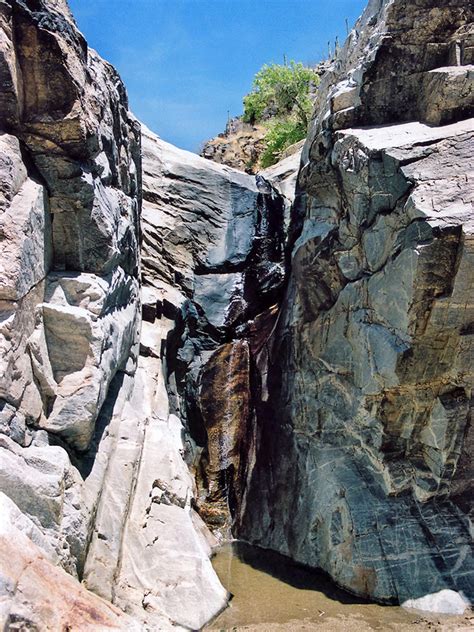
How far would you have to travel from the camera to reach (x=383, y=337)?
11.2 m

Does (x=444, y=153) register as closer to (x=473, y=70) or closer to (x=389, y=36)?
(x=473, y=70)

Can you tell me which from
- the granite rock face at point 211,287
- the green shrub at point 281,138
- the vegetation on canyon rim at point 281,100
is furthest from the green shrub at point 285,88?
the granite rock face at point 211,287

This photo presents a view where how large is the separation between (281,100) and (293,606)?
3232 cm

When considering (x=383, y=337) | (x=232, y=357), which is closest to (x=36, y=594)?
(x=383, y=337)

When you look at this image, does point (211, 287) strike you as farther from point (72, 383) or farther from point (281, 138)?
point (281, 138)

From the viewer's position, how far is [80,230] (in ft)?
31.9

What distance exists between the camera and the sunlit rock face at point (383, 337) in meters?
10.4

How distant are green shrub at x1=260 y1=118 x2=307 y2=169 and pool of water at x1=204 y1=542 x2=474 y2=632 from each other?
23.4 meters

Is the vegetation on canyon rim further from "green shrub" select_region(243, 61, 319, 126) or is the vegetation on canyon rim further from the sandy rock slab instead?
the sandy rock slab

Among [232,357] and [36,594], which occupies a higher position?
[232,357]

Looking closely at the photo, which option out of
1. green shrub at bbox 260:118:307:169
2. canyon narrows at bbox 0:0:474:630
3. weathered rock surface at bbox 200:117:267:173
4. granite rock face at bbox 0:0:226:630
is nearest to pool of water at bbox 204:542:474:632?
canyon narrows at bbox 0:0:474:630

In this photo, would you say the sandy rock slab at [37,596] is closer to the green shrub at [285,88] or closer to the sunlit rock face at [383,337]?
the sunlit rock face at [383,337]

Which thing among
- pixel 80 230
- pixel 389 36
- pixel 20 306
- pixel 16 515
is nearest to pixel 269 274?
pixel 389 36

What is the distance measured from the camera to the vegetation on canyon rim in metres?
31.5
